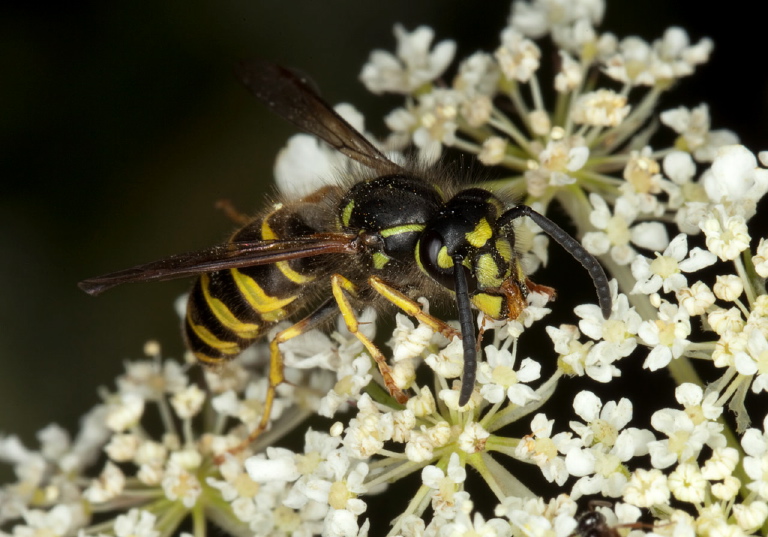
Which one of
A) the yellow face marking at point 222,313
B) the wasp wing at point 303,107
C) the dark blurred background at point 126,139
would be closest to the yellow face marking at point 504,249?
the wasp wing at point 303,107

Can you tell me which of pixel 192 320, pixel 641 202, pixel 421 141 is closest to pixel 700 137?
pixel 641 202

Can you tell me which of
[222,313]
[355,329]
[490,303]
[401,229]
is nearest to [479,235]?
[490,303]

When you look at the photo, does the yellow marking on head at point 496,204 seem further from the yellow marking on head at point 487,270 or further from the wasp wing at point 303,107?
the wasp wing at point 303,107

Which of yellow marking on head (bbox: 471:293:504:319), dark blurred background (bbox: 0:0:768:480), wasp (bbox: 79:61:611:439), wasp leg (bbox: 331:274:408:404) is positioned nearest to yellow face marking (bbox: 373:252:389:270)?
wasp (bbox: 79:61:611:439)

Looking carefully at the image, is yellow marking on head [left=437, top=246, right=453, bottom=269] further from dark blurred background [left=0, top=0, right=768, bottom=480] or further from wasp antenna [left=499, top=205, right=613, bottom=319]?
dark blurred background [left=0, top=0, right=768, bottom=480]

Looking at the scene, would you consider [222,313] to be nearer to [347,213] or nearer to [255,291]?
[255,291]

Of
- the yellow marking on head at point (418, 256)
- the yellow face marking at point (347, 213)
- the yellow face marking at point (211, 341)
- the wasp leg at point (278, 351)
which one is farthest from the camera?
the yellow face marking at point (211, 341)
